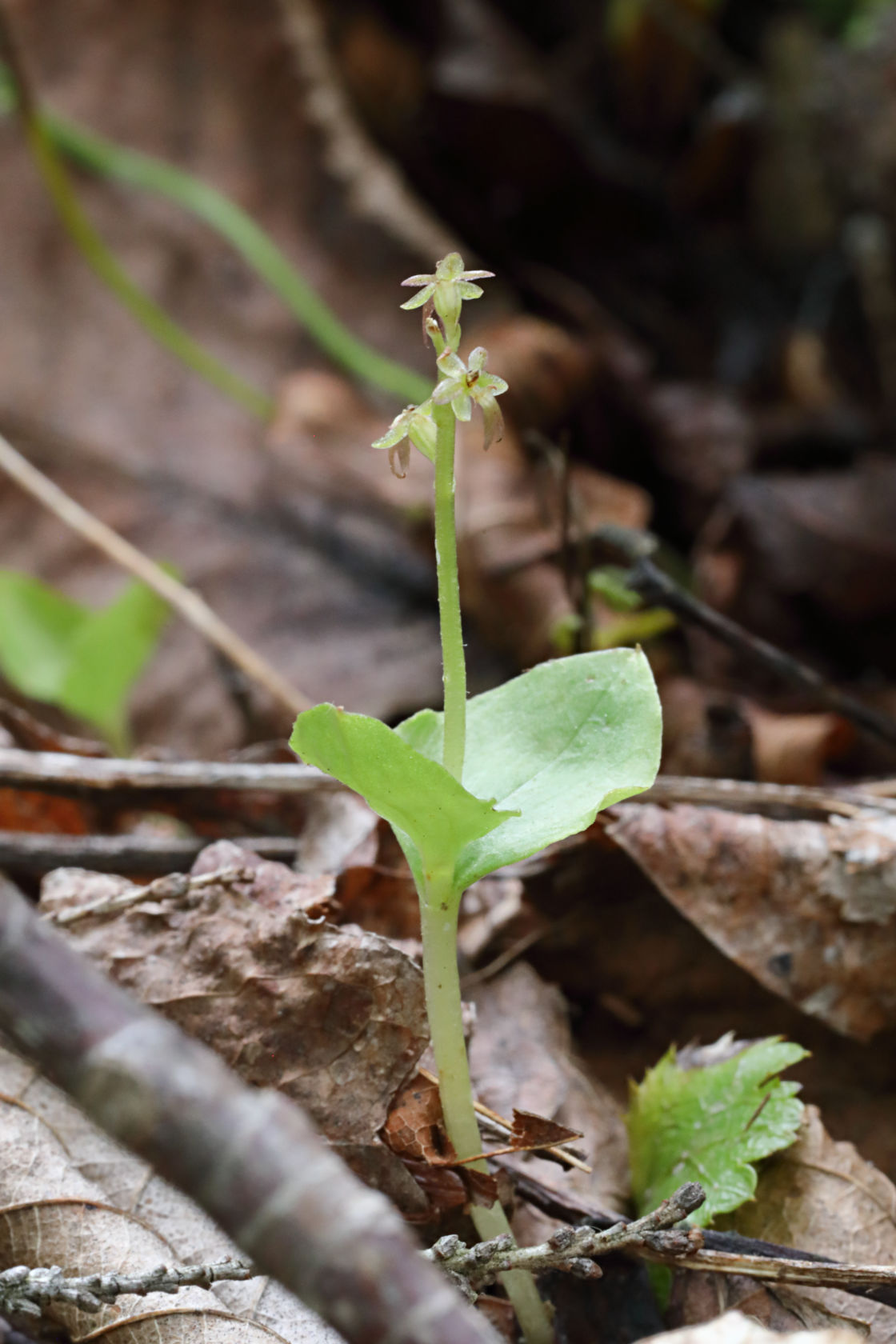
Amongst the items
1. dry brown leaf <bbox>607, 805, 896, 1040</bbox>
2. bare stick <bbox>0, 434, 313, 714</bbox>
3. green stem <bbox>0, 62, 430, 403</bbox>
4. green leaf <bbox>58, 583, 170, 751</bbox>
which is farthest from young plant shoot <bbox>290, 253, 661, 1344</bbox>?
green stem <bbox>0, 62, 430, 403</bbox>

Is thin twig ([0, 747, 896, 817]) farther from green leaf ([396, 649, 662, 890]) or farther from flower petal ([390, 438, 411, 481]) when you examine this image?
flower petal ([390, 438, 411, 481])

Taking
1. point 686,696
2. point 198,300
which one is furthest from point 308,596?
point 198,300

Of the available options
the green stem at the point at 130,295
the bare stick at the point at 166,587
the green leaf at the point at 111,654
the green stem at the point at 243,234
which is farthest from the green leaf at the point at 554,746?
the green stem at the point at 130,295

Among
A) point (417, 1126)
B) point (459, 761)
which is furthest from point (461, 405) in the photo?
point (417, 1126)

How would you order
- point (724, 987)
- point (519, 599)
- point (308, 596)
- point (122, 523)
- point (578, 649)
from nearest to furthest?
1. point (724, 987)
2. point (578, 649)
3. point (519, 599)
4. point (308, 596)
5. point (122, 523)

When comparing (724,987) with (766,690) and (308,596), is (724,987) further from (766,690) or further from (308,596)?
(308,596)

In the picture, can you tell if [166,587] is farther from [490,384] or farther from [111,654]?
[490,384]
